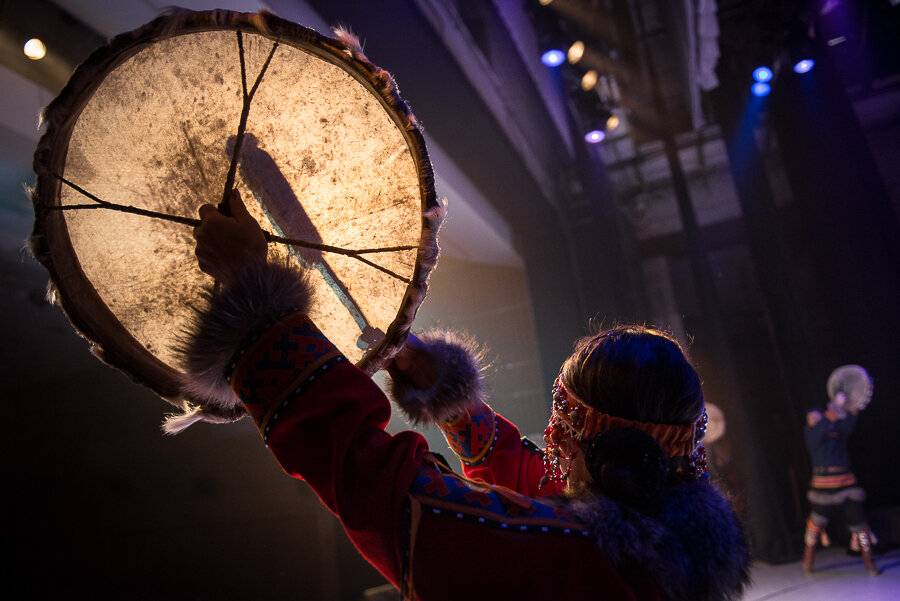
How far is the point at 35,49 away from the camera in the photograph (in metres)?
1.94

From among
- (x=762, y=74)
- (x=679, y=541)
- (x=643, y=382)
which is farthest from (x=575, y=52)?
(x=679, y=541)

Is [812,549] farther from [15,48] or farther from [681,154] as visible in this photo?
[15,48]

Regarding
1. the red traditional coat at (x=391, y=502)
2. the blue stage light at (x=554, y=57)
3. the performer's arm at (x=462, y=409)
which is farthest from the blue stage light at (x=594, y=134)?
the red traditional coat at (x=391, y=502)

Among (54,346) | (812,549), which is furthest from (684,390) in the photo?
(812,549)

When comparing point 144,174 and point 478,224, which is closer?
point 144,174

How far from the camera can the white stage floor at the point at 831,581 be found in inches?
151

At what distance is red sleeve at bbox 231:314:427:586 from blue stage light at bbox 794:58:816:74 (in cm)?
717

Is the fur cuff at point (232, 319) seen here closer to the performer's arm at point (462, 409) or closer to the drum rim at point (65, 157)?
the drum rim at point (65, 157)

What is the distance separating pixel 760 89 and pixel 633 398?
7.05 m

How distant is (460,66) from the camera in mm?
3451

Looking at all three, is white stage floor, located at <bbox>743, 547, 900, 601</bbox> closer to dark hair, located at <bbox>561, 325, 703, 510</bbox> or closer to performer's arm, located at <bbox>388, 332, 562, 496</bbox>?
performer's arm, located at <bbox>388, 332, 562, 496</bbox>

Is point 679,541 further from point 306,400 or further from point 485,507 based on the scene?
point 306,400

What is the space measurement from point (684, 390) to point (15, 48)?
2.47m

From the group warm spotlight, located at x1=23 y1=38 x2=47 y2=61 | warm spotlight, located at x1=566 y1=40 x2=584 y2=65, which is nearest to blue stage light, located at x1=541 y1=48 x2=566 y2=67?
warm spotlight, located at x1=566 y1=40 x2=584 y2=65
